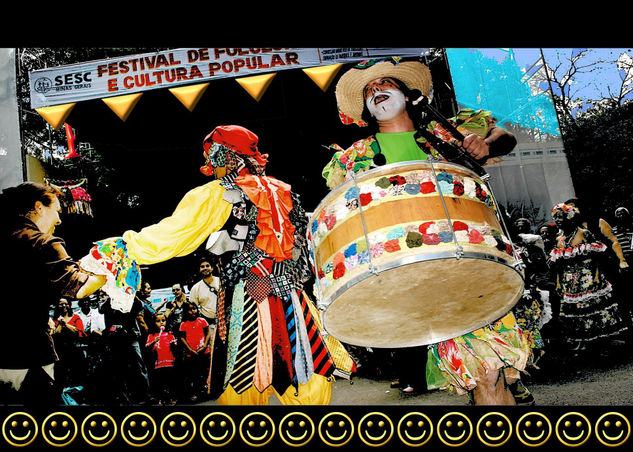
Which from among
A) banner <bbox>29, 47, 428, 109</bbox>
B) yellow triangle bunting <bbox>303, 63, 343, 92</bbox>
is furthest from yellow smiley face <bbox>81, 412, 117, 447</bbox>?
yellow triangle bunting <bbox>303, 63, 343, 92</bbox>

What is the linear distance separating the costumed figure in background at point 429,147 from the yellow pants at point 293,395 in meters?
0.77

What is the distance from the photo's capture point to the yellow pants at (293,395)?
11.8ft

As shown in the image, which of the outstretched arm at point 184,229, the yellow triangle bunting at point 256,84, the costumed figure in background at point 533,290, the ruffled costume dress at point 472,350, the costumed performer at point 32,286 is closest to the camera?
the ruffled costume dress at point 472,350

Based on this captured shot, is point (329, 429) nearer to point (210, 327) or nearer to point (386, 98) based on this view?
point (210, 327)

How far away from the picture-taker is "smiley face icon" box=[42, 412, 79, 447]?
10.0 ft

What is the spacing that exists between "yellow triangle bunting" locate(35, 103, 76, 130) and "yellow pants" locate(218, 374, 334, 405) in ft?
8.49

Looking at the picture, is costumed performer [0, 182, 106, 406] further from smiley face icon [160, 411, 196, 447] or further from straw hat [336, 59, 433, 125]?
straw hat [336, 59, 433, 125]

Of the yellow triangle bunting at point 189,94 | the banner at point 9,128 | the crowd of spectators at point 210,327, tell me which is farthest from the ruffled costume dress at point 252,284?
the banner at point 9,128

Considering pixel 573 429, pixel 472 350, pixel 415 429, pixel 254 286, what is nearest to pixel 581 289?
pixel 472 350

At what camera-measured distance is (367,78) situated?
4.07 m

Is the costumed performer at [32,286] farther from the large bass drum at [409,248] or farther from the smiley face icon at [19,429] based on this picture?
the large bass drum at [409,248]

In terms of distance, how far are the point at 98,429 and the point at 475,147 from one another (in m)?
2.84
